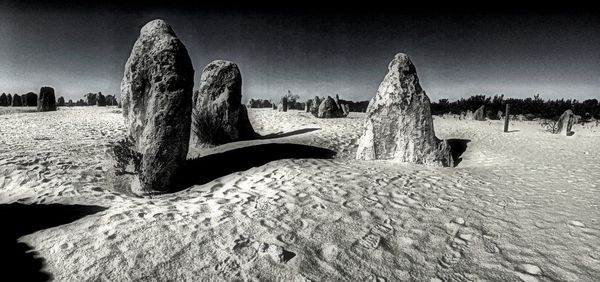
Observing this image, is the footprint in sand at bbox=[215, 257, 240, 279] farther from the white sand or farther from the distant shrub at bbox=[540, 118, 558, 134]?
the distant shrub at bbox=[540, 118, 558, 134]

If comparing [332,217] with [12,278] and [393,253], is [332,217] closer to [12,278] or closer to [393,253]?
[393,253]

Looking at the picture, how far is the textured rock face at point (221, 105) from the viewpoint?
31.3 ft

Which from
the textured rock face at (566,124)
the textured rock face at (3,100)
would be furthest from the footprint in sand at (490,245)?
the textured rock face at (3,100)

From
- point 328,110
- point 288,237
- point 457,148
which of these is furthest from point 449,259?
point 328,110

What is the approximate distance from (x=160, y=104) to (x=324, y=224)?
3650mm

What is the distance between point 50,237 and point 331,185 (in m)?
3.79

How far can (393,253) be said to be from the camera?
10.1 feet

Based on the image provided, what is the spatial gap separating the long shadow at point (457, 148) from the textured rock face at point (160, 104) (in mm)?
6776

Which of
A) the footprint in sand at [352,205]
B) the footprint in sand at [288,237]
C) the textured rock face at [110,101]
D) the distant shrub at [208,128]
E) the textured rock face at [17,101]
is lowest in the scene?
the footprint in sand at [288,237]

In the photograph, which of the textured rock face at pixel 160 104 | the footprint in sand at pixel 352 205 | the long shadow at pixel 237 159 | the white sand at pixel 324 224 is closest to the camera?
the white sand at pixel 324 224

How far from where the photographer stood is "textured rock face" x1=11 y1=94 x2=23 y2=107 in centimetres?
2682

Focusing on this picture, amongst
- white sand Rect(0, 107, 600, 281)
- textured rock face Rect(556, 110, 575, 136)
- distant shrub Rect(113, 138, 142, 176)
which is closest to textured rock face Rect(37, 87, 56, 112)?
white sand Rect(0, 107, 600, 281)

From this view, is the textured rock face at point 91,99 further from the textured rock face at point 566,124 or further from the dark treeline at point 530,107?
the textured rock face at point 566,124

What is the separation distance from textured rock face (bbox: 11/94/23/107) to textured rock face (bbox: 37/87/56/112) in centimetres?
1098
